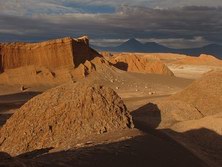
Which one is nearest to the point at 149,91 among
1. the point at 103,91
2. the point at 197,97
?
the point at 197,97

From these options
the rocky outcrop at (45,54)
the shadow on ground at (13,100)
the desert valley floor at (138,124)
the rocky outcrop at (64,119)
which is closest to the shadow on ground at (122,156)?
the desert valley floor at (138,124)

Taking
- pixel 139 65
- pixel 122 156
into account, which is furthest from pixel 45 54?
pixel 122 156

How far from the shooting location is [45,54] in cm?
4781

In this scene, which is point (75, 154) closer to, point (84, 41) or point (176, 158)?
point (176, 158)

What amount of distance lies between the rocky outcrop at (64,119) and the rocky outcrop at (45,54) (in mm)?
30934

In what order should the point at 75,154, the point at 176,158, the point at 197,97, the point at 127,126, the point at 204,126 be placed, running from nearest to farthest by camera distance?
the point at 75,154 → the point at 176,158 → the point at 127,126 → the point at 204,126 → the point at 197,97

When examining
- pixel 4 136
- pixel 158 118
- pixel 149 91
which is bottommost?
pixel 149 91

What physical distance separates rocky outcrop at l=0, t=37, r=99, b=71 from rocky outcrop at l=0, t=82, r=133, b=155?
101ft

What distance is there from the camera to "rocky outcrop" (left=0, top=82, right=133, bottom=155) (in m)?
14.0

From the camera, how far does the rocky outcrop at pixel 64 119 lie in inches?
551

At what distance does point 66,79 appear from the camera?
155 feet

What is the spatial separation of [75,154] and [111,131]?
4.47 m

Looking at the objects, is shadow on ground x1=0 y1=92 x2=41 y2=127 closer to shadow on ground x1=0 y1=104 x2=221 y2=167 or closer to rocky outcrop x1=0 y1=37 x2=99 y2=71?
rocky outcrop x1=0 y1=37 x2=99 y2=71

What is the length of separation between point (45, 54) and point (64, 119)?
33.8 meters
